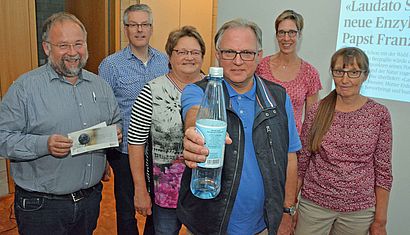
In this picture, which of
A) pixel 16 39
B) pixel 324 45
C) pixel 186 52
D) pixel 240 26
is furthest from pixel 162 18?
pixel 240 26

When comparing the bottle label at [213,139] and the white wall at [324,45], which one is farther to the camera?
the white wall at [324,45]

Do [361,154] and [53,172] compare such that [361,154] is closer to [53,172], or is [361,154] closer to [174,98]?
[174,98]

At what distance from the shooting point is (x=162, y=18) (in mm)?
5328

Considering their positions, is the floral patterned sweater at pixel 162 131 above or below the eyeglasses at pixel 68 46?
below

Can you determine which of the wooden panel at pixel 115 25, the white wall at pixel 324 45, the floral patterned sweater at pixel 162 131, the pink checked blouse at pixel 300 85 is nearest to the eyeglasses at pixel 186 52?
the floral patterned sweater at pixel 162 131

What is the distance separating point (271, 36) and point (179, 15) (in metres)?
2.51

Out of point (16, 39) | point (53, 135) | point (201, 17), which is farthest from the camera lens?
point (201, 17)

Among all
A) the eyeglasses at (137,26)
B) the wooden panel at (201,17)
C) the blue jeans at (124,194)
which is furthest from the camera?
the wooden panel at (201,17)

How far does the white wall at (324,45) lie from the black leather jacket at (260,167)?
1.63 meters

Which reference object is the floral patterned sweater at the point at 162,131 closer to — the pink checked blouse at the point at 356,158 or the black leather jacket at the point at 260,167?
Answer: the black leather jacket at the point at 260,167

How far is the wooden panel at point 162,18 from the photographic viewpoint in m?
5.23

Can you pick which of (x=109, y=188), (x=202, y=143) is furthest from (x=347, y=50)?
(x=109, y=188)

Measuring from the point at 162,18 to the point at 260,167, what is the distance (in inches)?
174

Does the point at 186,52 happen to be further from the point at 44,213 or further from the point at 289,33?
the point at 44,213
